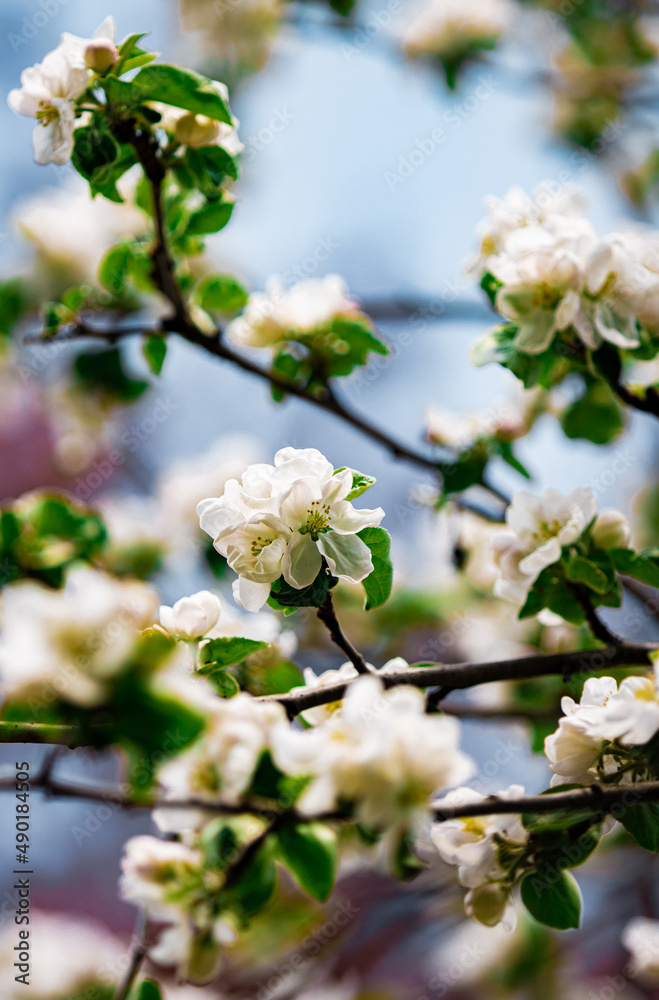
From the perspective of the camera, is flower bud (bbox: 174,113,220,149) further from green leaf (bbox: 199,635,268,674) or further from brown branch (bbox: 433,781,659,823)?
brown branch (bbox: 433,781,659,823)

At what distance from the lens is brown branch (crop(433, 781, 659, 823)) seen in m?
0.49

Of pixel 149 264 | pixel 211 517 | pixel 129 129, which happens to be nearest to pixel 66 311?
pixel 149 264

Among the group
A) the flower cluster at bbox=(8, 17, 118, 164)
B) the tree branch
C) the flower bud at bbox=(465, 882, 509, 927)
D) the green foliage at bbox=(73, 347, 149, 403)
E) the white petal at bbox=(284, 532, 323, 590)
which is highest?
the flower cluster at bbox=(8, 17, 118, 164)

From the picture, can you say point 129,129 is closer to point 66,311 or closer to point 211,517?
point 66,311

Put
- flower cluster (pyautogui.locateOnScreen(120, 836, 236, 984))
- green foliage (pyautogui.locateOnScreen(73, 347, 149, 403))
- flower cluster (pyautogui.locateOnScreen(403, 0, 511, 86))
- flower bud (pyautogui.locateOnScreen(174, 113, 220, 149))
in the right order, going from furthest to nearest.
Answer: flower cluster (pyautogui.locateOnScreen(403, 0, 511, 86)), green foliage (pyautogui.locateOnScreen(73, 347, 149, 403)), flower bud (pyautogui.locateOnScreen(174, 113, 220, 149)), flower cluster (pyautogui.locateOnScreen(120, 836, 236, 984))

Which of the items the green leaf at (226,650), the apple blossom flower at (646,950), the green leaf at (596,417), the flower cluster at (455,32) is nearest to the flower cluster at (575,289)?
the green leaf at (596,417)

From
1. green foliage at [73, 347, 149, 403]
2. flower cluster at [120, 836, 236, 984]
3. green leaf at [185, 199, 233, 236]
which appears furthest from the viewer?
green foliage at [73, 347, 149, 403]

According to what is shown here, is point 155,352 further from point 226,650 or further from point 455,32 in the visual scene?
point 455,32

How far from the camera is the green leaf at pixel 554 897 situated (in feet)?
2.09

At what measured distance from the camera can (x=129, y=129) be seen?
33.4 inches

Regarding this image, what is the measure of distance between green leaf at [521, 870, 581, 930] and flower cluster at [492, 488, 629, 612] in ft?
0.84

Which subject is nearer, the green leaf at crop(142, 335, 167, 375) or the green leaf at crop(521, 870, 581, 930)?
the green leaf at crop(521, 870, 581, 930)

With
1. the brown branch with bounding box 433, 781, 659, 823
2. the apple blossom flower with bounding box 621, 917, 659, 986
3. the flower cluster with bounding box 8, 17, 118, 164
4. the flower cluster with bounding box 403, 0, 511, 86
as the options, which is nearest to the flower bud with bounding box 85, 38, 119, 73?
the flower cluster with bounding box 8, 17, 118, 164

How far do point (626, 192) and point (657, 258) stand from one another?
218cm
